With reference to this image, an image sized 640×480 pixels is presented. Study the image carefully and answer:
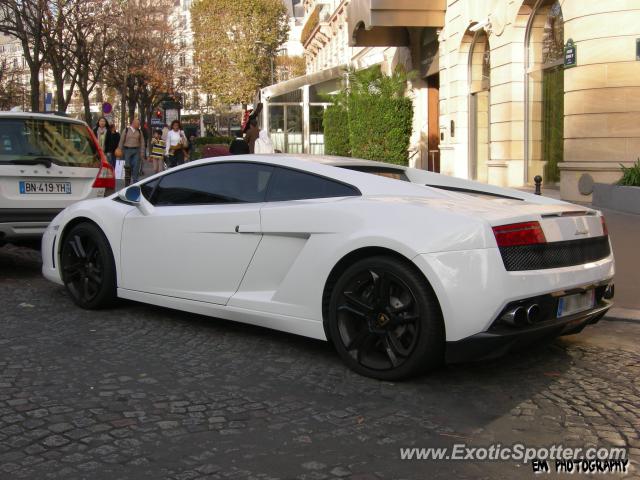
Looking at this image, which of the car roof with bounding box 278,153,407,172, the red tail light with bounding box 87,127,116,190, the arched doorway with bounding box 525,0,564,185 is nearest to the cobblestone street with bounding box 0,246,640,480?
the car roof with bounding box 278,153,407,172

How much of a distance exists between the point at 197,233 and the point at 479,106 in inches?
586

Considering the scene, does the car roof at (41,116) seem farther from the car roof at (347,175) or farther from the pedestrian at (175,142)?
the pedestrian at (175,142)

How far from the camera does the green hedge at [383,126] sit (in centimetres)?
1784

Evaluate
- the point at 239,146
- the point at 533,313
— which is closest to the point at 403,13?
the point at 239,146

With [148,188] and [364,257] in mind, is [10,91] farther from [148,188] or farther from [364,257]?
[364,257]

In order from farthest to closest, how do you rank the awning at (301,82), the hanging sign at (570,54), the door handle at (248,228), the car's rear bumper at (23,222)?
the awning at (301,82)
the hanging sign at (570,54)
the car's rear bumper at (23,222)
the door handle at (248,228)

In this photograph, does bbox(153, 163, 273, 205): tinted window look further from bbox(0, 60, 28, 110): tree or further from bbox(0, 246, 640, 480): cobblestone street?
bbox(0, 60, 28, 110): tree

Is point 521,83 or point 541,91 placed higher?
point 521,83

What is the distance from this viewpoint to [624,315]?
5906 mm

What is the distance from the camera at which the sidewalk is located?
19.9 feet

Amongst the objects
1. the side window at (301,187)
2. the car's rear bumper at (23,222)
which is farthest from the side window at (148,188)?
the car's rear bumper at (23,222)

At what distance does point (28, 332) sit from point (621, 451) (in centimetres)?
410

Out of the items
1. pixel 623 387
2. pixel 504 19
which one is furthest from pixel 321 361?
pixel 504 19

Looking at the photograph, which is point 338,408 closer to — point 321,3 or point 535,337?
point 535,337
